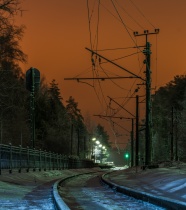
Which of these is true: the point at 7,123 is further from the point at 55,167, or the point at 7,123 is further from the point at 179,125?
the point at 179,125

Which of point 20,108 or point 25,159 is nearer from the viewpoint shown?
point 25,159

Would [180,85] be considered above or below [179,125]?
above

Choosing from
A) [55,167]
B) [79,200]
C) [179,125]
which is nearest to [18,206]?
[79,200]

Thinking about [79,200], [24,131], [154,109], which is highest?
[154,109]

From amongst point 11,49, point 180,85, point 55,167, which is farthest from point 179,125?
point 11,49

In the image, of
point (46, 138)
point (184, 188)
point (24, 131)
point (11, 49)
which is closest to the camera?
point (184, 188)

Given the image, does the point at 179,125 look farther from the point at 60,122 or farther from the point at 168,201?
the point at 168,201

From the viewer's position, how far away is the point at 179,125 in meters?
84.6

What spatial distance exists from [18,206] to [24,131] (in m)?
69.4

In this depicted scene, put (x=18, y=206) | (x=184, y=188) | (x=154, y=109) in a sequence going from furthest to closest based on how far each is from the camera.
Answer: (x=154, y=109), (x=184, y=188), (x=18, y=206)

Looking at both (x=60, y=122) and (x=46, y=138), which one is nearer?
(x=46, y=138)

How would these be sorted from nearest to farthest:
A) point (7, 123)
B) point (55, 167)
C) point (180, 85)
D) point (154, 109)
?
1. point (55, 167)
2. point (7, 123)
3. point (180, 85)
4. point (154, 109)

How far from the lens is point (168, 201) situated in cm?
1098

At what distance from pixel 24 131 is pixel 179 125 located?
27.9 m
